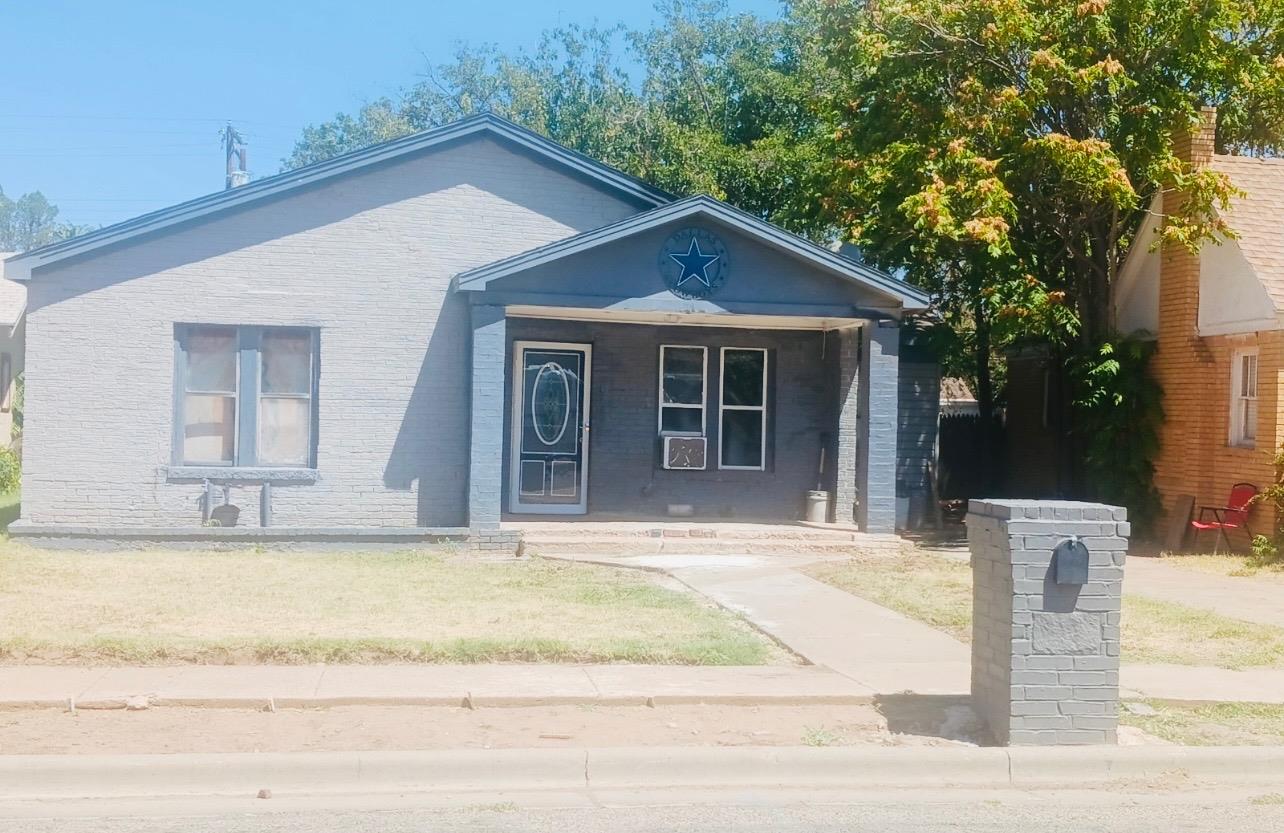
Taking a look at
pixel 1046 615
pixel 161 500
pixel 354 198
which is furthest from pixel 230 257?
pixel 1046 615

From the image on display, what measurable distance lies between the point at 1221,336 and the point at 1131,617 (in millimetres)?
7200

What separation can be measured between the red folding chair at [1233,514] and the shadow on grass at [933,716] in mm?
10188

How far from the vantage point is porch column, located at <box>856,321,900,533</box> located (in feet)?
56.1

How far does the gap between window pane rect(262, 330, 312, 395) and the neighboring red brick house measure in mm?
11260

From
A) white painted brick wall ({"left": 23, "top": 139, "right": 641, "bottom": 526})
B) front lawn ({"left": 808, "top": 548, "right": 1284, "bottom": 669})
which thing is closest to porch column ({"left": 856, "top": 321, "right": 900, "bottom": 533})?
front lawn ({"left": 808, "top": 548, "right": 1284, "bottom": 669})

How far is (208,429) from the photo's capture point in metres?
16.6

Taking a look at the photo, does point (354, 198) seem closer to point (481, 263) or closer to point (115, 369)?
point (481, 263)

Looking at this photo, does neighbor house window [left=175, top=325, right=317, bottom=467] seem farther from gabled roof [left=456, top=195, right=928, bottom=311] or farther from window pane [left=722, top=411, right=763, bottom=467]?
window pane [left=722, top=411, right=763, bottom=467]

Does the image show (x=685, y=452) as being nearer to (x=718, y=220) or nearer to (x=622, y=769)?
(x=718, y=220)

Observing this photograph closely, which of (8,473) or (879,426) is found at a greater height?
(879,426)

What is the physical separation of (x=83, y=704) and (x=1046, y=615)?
561 centimetres

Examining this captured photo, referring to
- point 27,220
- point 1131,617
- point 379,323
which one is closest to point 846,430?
point 379,323

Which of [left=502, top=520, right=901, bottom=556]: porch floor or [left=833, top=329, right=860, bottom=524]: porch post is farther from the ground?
[left=833, top=329, right=860, bottom=524]: porch post

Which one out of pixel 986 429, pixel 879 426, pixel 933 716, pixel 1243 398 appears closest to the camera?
pixel 933 716
